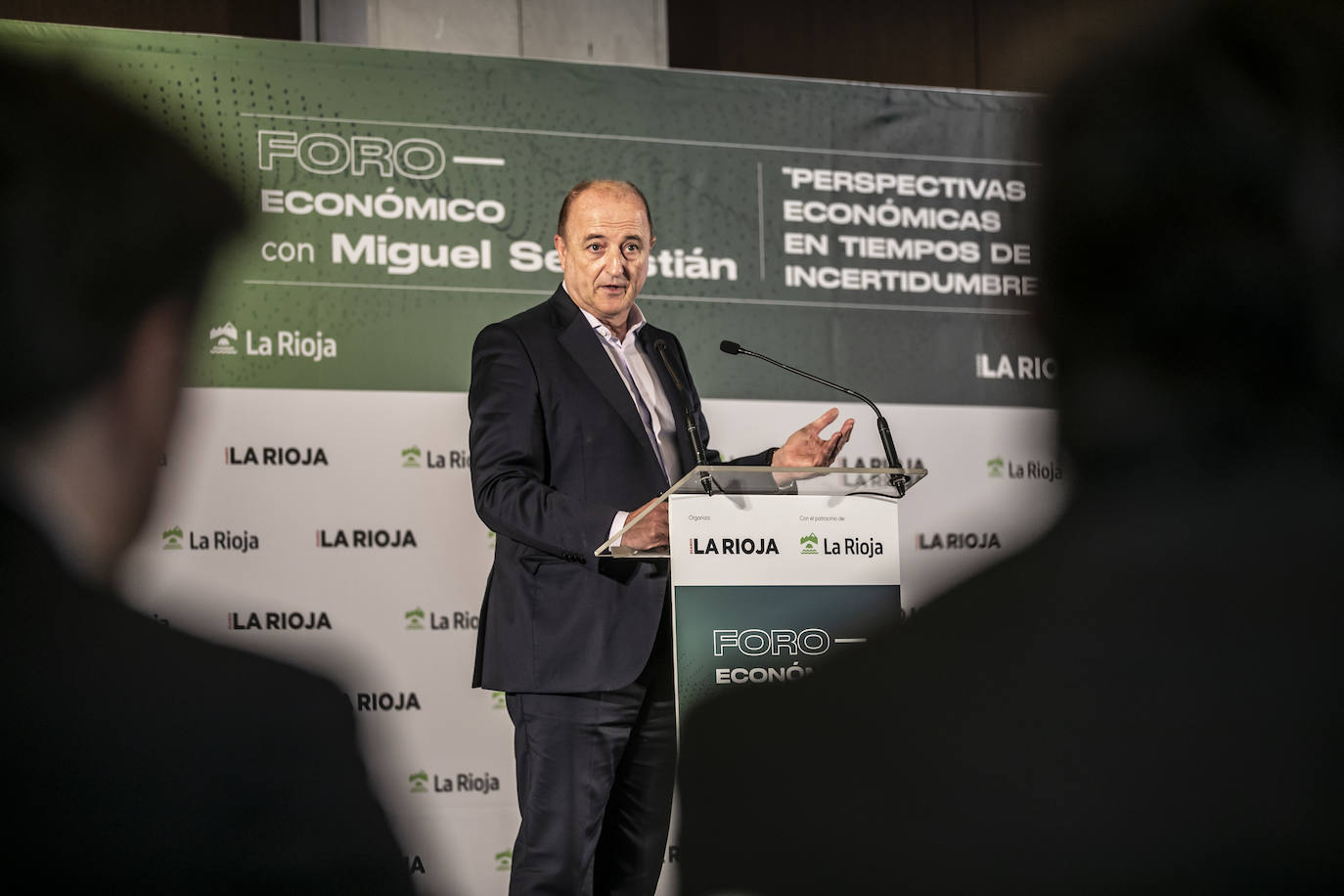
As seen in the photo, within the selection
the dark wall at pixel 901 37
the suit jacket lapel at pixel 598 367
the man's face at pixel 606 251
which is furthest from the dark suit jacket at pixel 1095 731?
the dark wall at pixel 901 37

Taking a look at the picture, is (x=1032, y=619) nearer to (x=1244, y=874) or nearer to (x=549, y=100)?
(x=1244, y=874)

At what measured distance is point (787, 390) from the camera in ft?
14.2

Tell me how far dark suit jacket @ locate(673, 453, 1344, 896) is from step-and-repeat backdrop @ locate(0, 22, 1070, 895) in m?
0.26

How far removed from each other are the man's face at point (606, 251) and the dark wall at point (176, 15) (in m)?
1.67

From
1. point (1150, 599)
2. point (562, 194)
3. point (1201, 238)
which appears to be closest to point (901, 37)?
point (1201, 238)

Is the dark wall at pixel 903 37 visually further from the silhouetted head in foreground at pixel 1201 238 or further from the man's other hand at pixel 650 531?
the man's other hand at pixel 650 531

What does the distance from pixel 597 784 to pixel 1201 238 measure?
3.02 m

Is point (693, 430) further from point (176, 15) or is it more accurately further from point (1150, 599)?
point (176, 15)

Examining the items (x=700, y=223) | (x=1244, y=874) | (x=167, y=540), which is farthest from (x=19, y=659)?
(x=1244, y=874)

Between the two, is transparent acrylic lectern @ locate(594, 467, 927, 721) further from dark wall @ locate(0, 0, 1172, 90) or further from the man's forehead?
dark wall @ locate(0, 0, 1172, 90)

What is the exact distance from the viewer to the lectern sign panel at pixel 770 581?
250 cm

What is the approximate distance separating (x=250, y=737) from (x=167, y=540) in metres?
0.59

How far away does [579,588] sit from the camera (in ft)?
9.80

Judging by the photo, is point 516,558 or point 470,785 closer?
point 516,558
